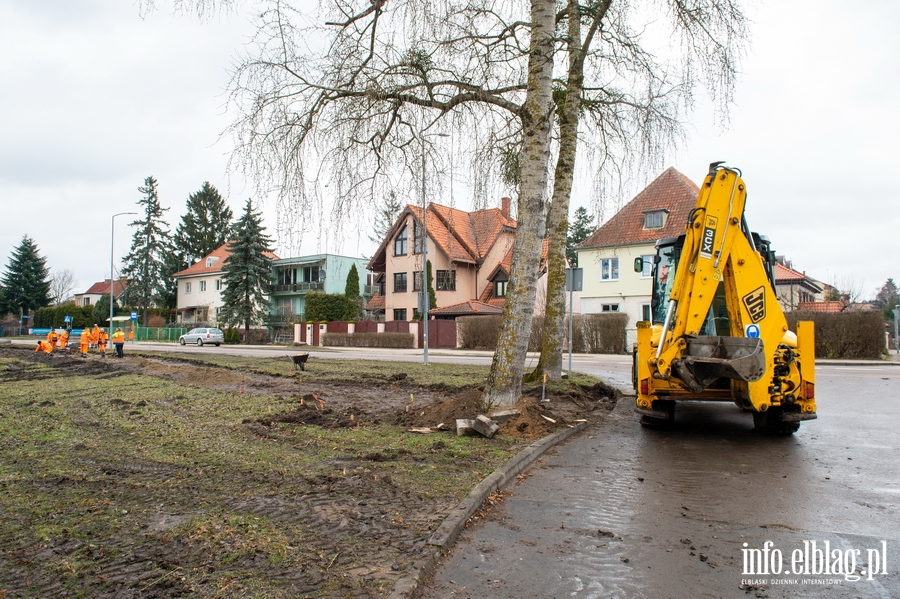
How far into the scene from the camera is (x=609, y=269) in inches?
1556

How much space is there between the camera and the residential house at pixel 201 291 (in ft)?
225

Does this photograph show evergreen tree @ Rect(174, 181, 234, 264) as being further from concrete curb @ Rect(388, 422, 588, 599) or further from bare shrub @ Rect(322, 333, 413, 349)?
concrete curb @ Rect(388, 422, 588, 599)

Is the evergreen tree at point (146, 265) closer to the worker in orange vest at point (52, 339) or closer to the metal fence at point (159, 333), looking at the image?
the metal fence at point (159, 333)

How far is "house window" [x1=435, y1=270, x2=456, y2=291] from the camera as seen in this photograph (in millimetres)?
47819

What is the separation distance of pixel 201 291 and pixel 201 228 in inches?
629

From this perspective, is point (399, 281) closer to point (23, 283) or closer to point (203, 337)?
point (203, 337)

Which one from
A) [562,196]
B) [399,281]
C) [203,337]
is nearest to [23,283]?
[203,337]

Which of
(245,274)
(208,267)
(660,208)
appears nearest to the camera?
(660,208)

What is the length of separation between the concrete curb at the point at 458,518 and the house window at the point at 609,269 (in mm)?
33378

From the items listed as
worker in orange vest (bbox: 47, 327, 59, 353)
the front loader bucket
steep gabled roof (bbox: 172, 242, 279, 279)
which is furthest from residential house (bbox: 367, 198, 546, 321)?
the front loader bucket

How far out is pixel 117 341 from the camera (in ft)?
83.1

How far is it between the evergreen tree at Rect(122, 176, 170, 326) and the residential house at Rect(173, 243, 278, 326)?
8.36 ft

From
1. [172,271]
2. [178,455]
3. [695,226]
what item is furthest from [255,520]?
[172,271]

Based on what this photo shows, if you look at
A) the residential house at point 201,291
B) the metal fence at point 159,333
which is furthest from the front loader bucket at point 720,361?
the residential house at point 201,291
